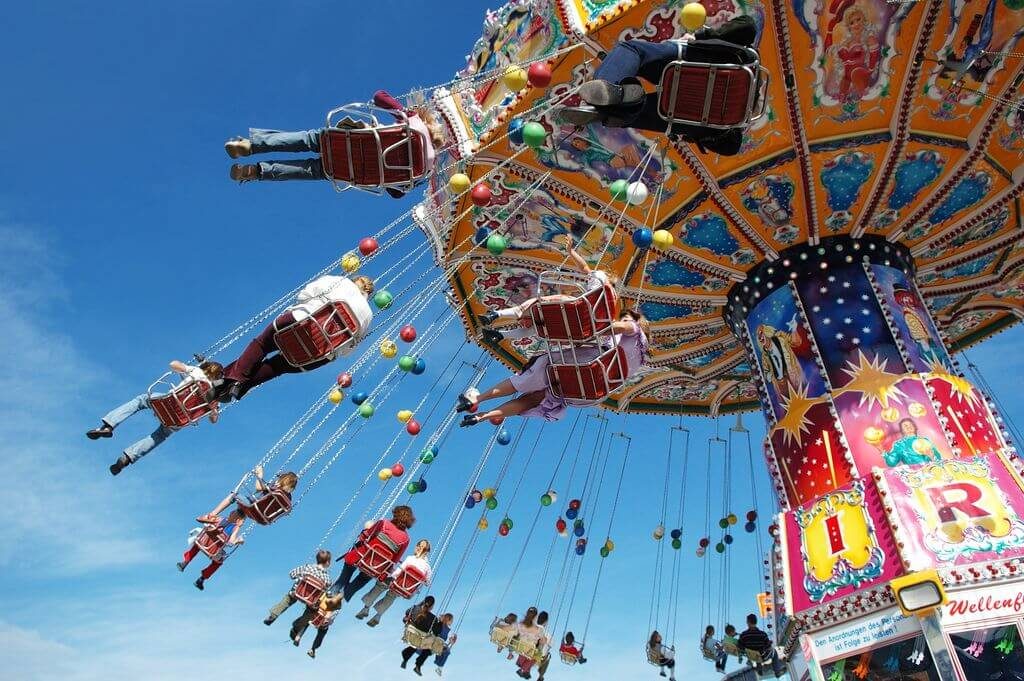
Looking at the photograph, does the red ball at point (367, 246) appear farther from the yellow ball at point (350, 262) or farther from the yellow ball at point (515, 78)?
the yellow ball at point (515, 78)

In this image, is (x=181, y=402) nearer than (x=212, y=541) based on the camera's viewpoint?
Yes

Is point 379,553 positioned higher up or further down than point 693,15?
further down

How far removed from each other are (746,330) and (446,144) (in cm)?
457

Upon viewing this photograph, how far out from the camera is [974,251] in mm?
10445

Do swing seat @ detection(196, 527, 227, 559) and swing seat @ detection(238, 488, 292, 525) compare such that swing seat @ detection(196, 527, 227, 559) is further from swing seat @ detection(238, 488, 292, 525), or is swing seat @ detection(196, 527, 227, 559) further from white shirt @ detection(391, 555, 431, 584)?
white shirt @ detection(391, 555, 431, 584)

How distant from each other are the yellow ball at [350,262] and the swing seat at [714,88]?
3.14 metres

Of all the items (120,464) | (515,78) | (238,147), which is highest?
(515,78)

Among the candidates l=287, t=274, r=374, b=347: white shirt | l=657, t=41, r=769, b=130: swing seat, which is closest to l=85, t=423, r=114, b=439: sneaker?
l=287, t=274, r=374, b=347: white shirt

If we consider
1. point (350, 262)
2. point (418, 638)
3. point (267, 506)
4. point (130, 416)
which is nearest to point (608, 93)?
point (350, 262)

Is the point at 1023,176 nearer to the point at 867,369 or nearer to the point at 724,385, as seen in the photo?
the point at 867,369

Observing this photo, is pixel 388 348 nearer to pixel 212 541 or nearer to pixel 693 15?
pixel 212 541

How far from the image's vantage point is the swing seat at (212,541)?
8789mm

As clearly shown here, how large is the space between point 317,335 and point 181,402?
131 cm

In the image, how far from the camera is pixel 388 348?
26.0 ft
